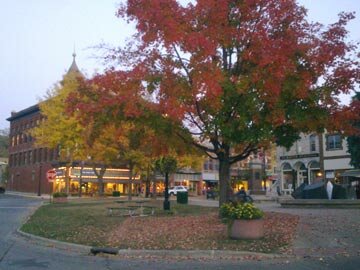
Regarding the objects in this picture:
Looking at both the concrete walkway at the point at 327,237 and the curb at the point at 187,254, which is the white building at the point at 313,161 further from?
the curb at the point at 187,254

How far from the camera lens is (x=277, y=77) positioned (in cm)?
1427

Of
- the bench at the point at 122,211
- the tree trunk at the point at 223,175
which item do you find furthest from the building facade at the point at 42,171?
the tree trunk at the point at 223,175

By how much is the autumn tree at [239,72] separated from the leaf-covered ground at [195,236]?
10.2ft

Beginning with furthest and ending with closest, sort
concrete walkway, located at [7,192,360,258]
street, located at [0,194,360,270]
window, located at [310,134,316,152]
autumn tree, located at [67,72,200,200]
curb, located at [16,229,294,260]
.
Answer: window, located at [310,134,316,152] → autumn tree, located at [67,72,200,200] → concrete walkway, located at [7,192,360,258] → curb, located at [16,229,294,260] → street, located at [0,194,360,270]

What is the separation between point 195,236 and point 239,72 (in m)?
6.27

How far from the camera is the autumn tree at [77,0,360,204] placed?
48.7 ft

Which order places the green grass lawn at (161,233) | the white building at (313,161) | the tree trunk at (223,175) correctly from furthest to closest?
the white building at (313,161)
the tree trunk at (223,175)
the green grass lawn at (161,233)

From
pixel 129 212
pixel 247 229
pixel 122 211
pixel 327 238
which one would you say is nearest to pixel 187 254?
pixel 247 229

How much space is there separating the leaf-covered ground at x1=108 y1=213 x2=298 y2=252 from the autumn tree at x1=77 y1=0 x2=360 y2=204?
3.10 meters

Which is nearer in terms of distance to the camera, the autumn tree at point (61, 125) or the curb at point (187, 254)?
the curb at point (187, 254)

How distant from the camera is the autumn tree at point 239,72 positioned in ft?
48.7

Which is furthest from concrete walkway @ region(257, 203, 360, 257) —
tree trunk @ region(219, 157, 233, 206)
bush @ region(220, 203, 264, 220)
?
tree trunk @ region(219, 157, 233, 206)

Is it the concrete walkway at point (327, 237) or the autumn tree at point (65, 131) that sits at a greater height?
the autumn tree at point (65, 131)

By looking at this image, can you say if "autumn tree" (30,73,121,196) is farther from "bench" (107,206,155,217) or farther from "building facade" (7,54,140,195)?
"bench" (107,206,155,217)
